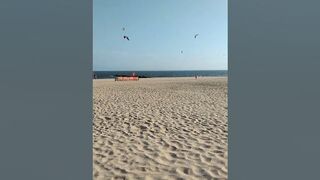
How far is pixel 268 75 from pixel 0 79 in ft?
16.0

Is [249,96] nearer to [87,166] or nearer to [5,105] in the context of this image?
[87,166]

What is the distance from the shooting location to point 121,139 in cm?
596

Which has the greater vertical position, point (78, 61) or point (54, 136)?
point (78, 61)

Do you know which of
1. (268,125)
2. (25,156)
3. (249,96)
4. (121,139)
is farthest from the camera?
(121,139)

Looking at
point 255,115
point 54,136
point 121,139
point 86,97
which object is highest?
point 86,97

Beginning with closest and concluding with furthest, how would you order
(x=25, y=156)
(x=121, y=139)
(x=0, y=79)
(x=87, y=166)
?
(x=87, y=166) → (x=25, y=156) → (x=0, y=79) → (x=121, y=139)

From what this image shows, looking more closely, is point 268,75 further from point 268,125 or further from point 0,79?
point 0,79

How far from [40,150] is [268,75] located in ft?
14.1

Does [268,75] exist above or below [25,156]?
above

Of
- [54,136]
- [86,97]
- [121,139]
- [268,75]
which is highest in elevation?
[268,75]

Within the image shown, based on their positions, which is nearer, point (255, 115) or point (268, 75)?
point (255, 115)

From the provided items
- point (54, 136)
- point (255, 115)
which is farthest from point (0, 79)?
point (255, 115)

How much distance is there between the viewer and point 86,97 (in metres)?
3.66

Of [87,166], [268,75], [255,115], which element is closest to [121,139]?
[87,166]
